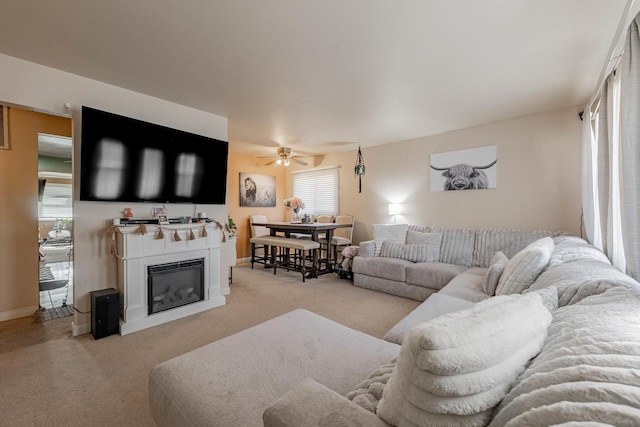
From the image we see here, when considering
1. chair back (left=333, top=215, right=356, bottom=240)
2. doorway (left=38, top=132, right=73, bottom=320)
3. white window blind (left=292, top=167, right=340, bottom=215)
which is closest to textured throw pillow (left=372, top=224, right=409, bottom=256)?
chair back (left=333, top=215, right=356, bottom=240)

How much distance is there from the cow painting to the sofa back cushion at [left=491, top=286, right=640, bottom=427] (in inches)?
140

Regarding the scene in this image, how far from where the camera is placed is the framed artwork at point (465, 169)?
3875 millimetres

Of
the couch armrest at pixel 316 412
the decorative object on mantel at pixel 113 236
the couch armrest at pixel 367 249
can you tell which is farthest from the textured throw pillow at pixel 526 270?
the decorative object on mantel at pixel 113 236

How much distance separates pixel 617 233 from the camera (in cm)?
192

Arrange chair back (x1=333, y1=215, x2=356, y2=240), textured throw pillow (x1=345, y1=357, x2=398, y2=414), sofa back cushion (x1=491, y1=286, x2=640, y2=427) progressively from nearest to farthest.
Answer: sofa back cushion (x1=491, y1=286, x2=640, y2=427)
textured throw pillow (x1=345, y1=357, x2=398, y2=414)
chair back (x1=333, y1=215, x2=356, y2=240)

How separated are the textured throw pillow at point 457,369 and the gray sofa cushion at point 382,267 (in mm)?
2946

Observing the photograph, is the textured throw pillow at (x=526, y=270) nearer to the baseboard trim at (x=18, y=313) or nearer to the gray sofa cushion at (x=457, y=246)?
the gray sofa cushion at (x=457, y=246)

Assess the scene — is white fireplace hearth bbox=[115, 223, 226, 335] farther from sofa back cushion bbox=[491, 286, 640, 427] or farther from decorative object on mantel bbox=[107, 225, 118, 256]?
sofa back cushion bbox=[491, 286, 640, 427]

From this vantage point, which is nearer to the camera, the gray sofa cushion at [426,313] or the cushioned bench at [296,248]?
the gray sofa cushion at [426,313]

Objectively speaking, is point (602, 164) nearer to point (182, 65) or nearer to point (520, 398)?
point (520, 398)

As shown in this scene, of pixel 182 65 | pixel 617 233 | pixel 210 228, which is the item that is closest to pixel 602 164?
pixel 617 233

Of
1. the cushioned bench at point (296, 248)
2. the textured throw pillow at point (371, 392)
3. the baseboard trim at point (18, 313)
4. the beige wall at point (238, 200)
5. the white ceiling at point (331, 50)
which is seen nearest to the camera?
the textured throw pillow at point (371, 392)

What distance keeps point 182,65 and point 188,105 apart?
1.01 meters

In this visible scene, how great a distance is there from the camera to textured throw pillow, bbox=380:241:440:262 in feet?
12.3
